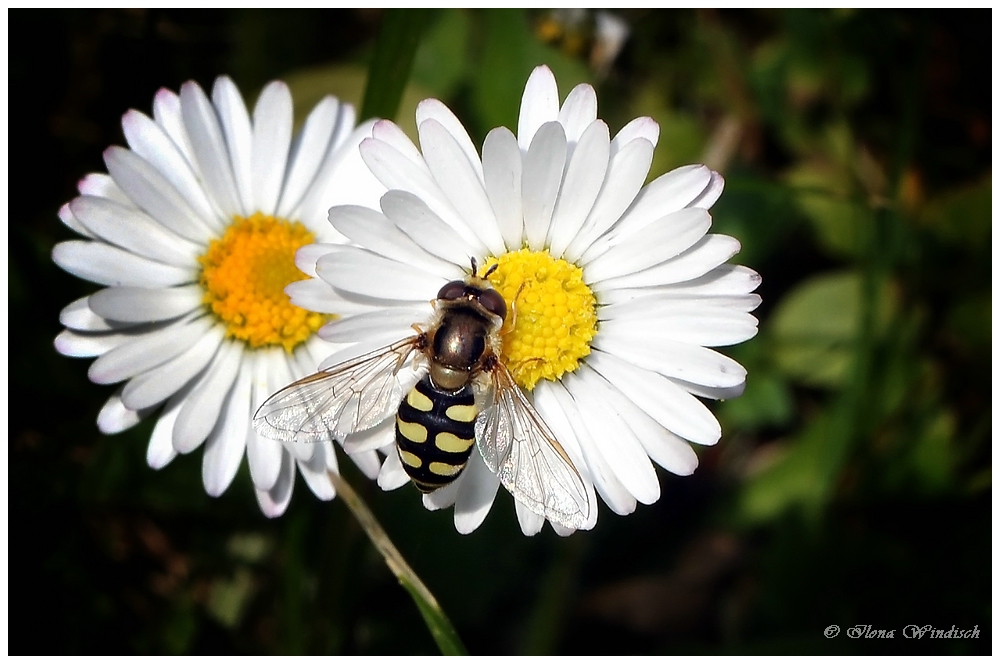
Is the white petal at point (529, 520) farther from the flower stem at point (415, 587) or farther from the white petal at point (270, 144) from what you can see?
the white petal at point (270, 144)

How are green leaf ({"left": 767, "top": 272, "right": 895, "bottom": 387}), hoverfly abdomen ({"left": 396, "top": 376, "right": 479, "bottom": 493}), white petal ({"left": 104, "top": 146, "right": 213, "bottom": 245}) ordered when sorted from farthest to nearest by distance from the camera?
green leaf ({"left": 767, "top": 272, "right": 895, "bottom": 387})
white petal ({"left": 104, "top": 146, "right": 213, "bottom": 245})
hoverfly abdomen ({"left": 396, "top": 376, "right": 479, "bottom": 493})

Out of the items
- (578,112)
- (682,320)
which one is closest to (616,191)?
A: (578,112)

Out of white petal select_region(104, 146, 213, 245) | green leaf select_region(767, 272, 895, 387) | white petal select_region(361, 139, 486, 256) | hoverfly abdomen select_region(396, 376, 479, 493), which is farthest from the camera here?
green leaf select_region(767, 272, 895, 387)

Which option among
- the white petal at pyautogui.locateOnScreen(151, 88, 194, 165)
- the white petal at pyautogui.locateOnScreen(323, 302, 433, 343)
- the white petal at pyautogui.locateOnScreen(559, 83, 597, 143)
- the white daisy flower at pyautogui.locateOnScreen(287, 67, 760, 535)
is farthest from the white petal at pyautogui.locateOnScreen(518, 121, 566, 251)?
the white petal at pyautogui.locateOnScreen(151, 88, 194, 165)

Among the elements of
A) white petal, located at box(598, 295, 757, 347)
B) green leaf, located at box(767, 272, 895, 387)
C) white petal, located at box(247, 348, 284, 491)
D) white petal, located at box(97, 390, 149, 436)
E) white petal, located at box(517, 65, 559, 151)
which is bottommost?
green leaf, located at box(767, 272, 895, 387)

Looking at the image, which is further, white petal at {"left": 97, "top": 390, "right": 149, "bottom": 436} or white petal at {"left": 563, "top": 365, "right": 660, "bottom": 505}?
white petal at {"left": 97, "top": 390, "right": 149, "bottom": 436}

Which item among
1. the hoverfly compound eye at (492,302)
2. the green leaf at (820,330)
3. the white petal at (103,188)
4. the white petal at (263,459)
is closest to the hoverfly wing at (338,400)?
the white petal at (263,459)

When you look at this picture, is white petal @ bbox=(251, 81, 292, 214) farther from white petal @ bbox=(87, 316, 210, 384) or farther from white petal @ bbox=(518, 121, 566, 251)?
white petal @ bbox=(518, 121, 566, 251)
